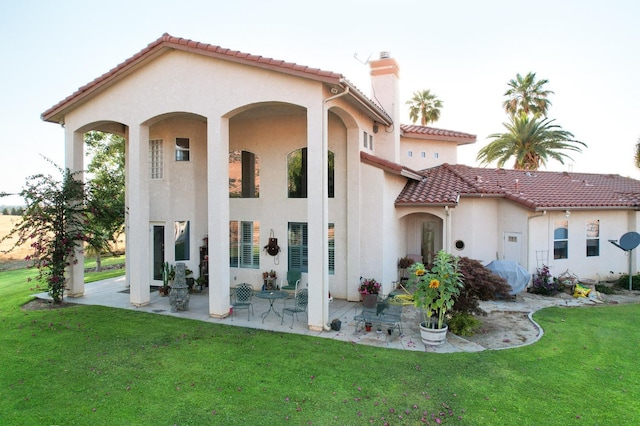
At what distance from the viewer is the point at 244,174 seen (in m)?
15.7

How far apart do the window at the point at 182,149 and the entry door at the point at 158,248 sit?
120 inches

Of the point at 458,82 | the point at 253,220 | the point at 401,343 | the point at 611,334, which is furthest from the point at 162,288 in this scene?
the point at 458,82

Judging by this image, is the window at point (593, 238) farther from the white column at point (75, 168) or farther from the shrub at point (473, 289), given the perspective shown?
the white column at point (75, 168)

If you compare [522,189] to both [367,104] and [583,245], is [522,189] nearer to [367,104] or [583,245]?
[583,245]

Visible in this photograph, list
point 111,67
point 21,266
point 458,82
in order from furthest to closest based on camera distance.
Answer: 1. point 21,266
2. point 458,82
3. point 111,67

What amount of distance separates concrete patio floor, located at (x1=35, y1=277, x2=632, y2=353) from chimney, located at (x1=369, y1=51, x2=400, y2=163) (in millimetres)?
6835

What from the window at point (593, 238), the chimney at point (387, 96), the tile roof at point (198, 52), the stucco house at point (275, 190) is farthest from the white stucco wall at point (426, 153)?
the window at point (593, 238)

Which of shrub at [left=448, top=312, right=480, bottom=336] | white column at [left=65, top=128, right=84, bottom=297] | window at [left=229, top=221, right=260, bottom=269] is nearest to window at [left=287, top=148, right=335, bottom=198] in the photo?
window at [left=229, top=221, right=260, bottom=269]

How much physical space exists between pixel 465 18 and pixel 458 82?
5.27 m

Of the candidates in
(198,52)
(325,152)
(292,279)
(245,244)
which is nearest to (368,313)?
(325,152)

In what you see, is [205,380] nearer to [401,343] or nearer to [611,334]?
[401,343]

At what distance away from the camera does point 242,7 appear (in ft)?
49.4

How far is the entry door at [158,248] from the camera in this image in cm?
1561

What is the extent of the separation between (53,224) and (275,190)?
787 cm
